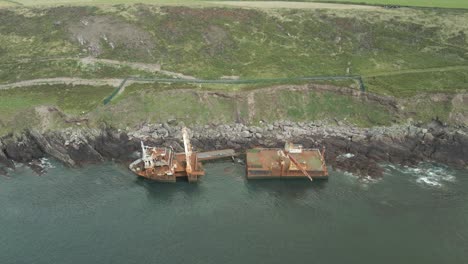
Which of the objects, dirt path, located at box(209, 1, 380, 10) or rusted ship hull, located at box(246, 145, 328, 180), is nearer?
rusted ship hull, located at box(246, 145, 328, 180)

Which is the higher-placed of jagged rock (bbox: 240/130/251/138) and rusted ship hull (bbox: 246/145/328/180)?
jagged rock (bbox: 240/130/251/138)

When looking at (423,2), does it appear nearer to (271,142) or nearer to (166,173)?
(271,142)

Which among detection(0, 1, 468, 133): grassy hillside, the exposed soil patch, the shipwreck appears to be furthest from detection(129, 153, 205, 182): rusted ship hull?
the exposed soil patch

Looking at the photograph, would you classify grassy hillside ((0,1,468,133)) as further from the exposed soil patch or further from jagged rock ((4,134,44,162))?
jagged rock ((4,134,44,162))

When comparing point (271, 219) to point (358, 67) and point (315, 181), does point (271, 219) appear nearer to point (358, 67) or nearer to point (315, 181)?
point (315, 181)

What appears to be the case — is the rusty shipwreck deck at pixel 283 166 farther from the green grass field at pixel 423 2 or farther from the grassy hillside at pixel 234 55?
the green grass field at pixel 423 2

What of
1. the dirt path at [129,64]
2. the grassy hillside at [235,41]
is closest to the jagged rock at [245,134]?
the grassy hillside at [235,41]

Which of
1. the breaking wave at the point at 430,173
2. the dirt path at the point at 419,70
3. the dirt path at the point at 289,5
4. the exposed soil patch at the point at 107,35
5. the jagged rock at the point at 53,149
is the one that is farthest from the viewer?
the dirt path at the point at 289,5
